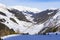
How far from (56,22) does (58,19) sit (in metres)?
5.44

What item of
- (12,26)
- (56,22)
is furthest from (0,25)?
(56,22)

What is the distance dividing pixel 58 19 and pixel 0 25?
38.8 metres

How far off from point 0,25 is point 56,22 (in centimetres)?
3645

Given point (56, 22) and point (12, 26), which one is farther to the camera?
point (12, 26)

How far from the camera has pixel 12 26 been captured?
19862 centimetres

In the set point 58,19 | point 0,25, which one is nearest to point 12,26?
point 0,25

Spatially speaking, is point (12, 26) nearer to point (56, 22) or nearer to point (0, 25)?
point (0, 25)

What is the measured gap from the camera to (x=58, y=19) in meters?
187

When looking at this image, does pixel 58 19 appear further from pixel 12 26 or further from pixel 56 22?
pixel 12 26

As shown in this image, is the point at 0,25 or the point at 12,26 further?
the point at 12,26

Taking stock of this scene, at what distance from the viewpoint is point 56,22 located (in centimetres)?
18238

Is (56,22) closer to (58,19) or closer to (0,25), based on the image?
(58,19)

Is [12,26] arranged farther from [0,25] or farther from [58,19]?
[58,19]

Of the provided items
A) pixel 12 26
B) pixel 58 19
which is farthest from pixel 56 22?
pixel 12 26
